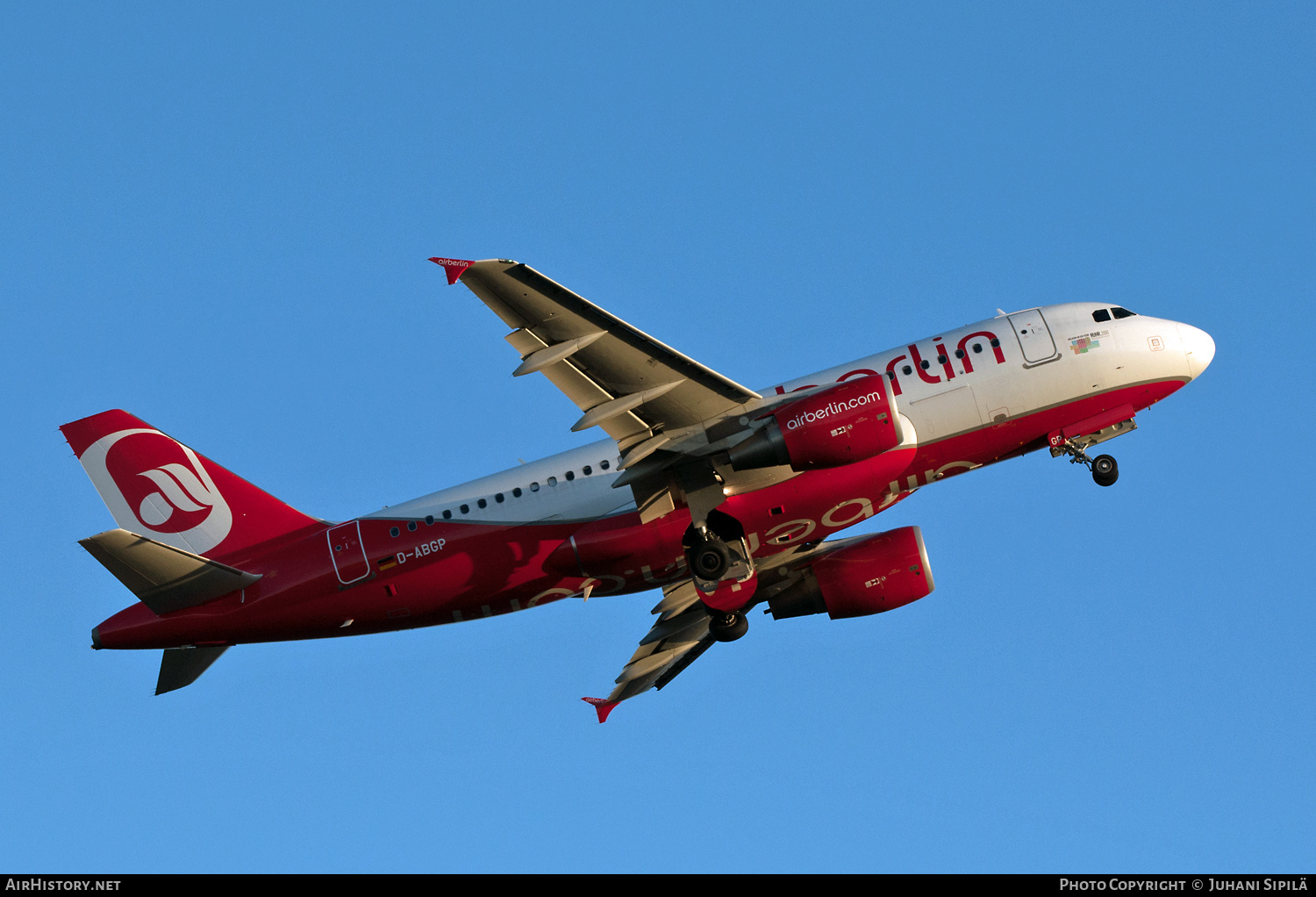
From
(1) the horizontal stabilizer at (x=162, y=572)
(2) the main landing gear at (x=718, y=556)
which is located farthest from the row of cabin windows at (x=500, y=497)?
(1) the horizontal stabilizer at (x=162, y=572)

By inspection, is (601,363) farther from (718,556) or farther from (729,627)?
(729,627)

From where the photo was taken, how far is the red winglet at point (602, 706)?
40125 millimetres

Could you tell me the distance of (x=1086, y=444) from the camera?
3597cm

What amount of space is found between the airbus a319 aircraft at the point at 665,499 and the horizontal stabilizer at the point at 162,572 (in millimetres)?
54

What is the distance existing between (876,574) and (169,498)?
2082cm

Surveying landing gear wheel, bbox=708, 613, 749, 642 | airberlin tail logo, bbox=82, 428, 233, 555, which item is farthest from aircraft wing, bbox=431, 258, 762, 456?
airberlin tail logo, bbox=82, 428, 233, 555

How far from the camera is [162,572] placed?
111 ft

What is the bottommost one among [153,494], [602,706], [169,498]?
[602,706]

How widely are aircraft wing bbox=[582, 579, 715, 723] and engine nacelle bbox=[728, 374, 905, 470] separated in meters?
9.92

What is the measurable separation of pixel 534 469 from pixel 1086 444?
15.5m

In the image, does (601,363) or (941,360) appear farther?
(941,360)

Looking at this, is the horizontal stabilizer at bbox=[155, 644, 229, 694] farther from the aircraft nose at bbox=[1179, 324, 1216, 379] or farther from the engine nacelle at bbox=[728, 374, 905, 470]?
the aircraft nose at bbox=[1179, 324, 1216, 379]

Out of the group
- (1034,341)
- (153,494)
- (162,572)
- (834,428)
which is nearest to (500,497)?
(162,572)
